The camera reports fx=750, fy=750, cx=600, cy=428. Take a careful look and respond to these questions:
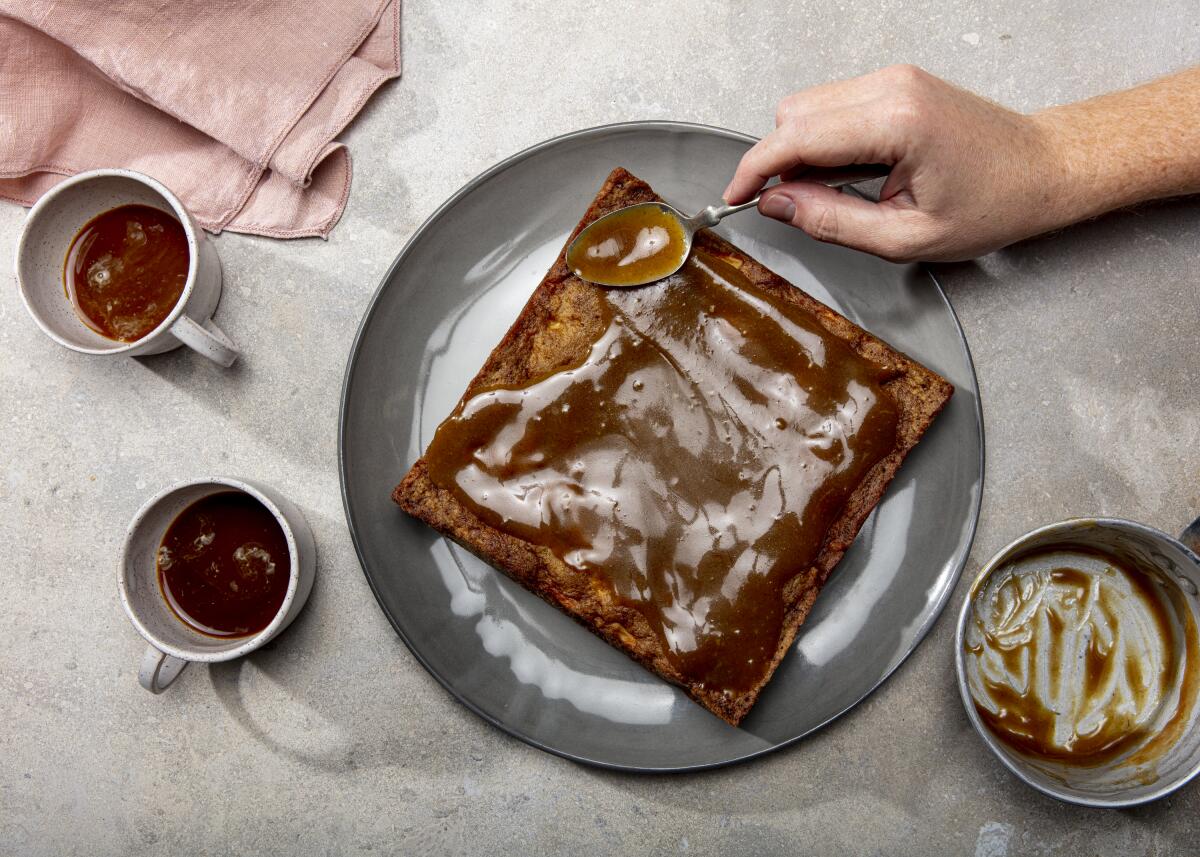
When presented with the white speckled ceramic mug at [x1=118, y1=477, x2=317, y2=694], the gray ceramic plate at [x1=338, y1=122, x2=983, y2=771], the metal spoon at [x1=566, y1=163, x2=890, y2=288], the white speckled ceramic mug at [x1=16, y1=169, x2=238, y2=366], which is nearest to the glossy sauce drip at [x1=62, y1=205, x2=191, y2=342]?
the white speckled ceramic mug at [x1=16, y1=169, x2=238, y2=366]

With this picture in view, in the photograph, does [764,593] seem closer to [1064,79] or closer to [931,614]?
[931,614]

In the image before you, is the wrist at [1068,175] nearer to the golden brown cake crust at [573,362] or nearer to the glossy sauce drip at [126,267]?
the golden brown cake crust at [573,362]

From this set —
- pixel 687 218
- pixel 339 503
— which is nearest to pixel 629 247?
pixel 687 218

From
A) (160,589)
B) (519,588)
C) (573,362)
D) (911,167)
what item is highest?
(911,167)

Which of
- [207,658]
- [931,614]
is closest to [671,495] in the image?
[931,614]

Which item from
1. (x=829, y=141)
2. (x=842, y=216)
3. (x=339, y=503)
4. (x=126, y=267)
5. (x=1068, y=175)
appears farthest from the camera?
(x=339, y=503)

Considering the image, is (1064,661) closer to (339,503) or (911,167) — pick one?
(911,167)

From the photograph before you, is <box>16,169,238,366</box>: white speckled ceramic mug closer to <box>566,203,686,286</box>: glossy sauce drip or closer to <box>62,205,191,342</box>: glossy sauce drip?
<box>62,205,191,342</box>: glossy sauce drip

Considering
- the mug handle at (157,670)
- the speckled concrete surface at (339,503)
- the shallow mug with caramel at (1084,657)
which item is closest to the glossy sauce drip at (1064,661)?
the shallow mug with caramel at (1084,657)
